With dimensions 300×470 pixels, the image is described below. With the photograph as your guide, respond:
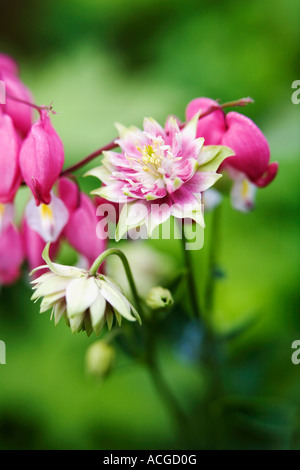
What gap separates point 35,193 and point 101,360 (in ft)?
1.23

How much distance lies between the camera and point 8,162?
0.84m

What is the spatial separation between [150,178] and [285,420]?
601 mm

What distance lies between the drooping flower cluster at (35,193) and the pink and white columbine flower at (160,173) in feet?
0.25

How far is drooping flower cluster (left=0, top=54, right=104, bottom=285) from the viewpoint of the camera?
805mm

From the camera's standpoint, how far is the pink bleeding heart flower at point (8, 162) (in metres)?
0.84

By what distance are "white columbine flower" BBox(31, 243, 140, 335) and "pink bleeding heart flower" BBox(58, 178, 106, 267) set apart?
0.56 feet

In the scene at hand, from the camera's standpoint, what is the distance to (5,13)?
240 centimetres

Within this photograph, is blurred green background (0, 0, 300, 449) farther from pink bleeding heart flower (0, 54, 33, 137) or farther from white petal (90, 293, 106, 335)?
white petal (90, 293, 106, 335)

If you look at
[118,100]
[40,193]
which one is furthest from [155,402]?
[118,100]

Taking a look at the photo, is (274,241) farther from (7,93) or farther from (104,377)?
(7,93)

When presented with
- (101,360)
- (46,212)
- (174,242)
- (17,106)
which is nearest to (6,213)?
(46,212)

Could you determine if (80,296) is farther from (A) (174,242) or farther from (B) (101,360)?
(A) (174,242)

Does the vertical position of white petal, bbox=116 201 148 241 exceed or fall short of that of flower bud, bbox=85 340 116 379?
it exceeds it

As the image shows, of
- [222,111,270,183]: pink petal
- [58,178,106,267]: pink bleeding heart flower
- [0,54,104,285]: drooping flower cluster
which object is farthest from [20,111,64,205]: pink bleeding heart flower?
[222,111,270,183]: pink petal
